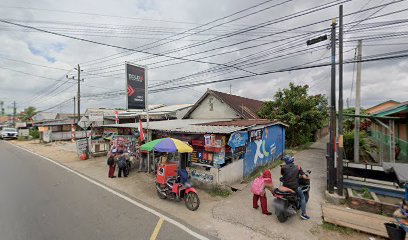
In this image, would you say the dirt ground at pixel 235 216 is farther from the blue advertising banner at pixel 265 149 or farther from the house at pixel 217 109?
the house at pixel 217 109

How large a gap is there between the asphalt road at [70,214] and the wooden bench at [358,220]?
13.2 feet

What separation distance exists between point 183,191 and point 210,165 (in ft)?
6.93

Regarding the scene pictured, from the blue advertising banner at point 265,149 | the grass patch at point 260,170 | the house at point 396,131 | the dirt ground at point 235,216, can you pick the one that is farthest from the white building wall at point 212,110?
the dirt ground at point 235,216

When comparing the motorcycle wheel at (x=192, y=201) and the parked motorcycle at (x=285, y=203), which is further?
the motorcycle wheel at (x=192, y=201)

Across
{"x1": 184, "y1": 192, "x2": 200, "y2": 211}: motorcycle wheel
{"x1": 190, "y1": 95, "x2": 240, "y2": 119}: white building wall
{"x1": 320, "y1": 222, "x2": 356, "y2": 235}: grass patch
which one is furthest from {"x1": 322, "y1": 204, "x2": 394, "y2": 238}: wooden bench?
{"x1": 190, "y1": 95, "x2": 240, "y2": 119}: white building wall

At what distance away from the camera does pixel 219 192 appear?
762 cm

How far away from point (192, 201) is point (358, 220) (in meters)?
4.61

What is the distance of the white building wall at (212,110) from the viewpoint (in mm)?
17281

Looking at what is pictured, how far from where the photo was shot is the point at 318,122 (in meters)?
17.4

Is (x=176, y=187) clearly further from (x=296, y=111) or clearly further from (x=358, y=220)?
(x=296, y=111)

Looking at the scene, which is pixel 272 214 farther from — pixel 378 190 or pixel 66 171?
pixel 66 171

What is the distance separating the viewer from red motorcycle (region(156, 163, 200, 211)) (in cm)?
629

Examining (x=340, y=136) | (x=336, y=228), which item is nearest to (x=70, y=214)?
(x=336, y=228)

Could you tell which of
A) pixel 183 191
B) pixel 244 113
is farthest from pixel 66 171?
pixel 244 113
